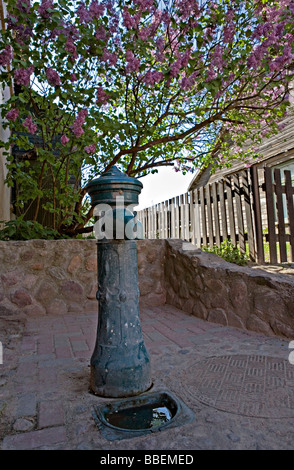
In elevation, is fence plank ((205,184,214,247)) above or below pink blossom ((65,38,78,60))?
below

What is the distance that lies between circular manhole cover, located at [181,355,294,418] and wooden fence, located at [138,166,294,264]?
261cm

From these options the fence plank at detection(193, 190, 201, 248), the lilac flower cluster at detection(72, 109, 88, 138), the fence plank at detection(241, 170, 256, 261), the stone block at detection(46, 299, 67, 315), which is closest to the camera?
the lilac flower cluster at detection(72, 109, 88, 138)

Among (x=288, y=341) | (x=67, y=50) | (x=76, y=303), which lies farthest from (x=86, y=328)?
(x=67, y=50)

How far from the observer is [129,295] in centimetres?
184

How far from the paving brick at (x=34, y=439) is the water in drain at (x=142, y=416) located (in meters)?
0.25

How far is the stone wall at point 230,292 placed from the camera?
8.71 feet

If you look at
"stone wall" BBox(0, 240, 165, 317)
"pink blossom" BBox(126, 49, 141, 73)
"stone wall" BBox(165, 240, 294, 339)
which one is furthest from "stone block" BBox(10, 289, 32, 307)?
"pink blossom" BBox(126, 49, 141, 73)

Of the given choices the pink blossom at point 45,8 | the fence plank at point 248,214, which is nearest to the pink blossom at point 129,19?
the pink blossom at point 45,8

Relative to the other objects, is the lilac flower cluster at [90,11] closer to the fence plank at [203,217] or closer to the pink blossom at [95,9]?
the pink blossom at [95,9]

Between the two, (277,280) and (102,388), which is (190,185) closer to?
(277,280)

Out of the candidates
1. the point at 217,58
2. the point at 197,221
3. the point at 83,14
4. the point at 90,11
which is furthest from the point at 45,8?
the point at 197,221

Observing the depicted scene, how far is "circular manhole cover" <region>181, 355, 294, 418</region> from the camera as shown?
1.54 m

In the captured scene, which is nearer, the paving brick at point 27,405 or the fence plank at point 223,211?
the paving brick at point 27,405

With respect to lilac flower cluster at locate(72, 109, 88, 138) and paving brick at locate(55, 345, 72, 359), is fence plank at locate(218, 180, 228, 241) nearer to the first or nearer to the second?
lilac flower cluster at locate(72, 109, 88, 138)
